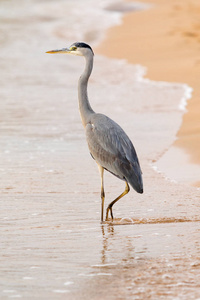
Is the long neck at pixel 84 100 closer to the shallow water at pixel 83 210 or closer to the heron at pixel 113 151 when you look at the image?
the heron at pixel 113 151

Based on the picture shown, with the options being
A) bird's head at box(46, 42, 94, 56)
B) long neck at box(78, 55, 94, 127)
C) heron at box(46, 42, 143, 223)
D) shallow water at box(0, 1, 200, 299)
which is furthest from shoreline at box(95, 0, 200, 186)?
bird's head at box(46, 42, 94, 56)

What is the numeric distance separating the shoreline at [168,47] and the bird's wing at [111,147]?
1.36 metres

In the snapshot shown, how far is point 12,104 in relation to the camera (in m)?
13.9

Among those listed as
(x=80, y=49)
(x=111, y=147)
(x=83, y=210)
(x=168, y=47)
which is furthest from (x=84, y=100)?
(x=168, y=47)

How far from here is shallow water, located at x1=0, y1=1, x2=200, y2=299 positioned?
5059 mm

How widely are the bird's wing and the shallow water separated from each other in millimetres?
453

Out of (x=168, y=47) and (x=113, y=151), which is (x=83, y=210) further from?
(x=168, y=47)

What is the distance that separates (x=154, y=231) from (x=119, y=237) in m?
0.31

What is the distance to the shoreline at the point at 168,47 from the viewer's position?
37.6ft

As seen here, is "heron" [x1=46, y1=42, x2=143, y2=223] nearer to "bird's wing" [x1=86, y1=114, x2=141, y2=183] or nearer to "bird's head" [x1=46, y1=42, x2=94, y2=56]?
"bird's wing" [x1=86, y1=114, x2=141, y2=183]

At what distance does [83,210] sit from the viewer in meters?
7.16

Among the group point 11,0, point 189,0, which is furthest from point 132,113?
point 11,0

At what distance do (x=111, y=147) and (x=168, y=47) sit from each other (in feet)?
48.3

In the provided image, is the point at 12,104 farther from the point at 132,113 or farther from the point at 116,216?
the point at 116,216
